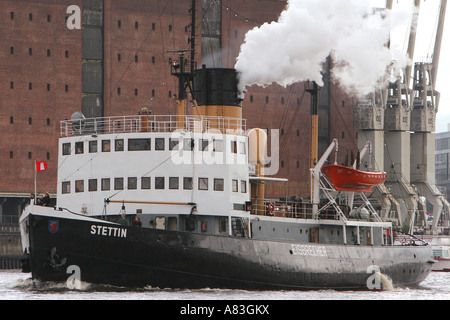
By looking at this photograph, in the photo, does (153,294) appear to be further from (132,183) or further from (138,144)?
(138,144)

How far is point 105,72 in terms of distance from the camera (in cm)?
8450

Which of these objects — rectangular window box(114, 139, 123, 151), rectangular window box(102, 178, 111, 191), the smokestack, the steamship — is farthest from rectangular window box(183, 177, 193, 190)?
the smokestack

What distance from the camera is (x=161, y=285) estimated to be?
35.0m

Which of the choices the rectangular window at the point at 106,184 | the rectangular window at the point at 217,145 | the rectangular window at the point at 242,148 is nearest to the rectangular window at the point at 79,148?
the rectangular window at the point at 106,184

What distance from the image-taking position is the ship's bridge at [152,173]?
36.7 meters

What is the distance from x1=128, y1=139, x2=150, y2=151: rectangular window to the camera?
37031 millimetres

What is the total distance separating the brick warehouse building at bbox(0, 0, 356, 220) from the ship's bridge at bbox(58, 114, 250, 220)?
128 ft

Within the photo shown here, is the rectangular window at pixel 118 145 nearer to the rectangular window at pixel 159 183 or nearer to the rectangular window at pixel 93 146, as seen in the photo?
the rectangular window at pixel 93 146

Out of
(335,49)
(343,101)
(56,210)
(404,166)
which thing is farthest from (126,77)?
(56,210)

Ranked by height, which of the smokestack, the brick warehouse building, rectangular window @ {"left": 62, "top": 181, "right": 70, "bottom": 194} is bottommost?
rectangular window @ {"left": 62, "top": 181, "right": 70, "bottom": 194}

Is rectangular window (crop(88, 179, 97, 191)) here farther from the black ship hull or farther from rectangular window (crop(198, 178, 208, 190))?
rectangular window (crop(198, 178, 208, 190))

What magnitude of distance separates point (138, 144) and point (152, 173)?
1.29m

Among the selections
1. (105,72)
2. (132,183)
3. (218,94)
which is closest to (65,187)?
(132,183)
